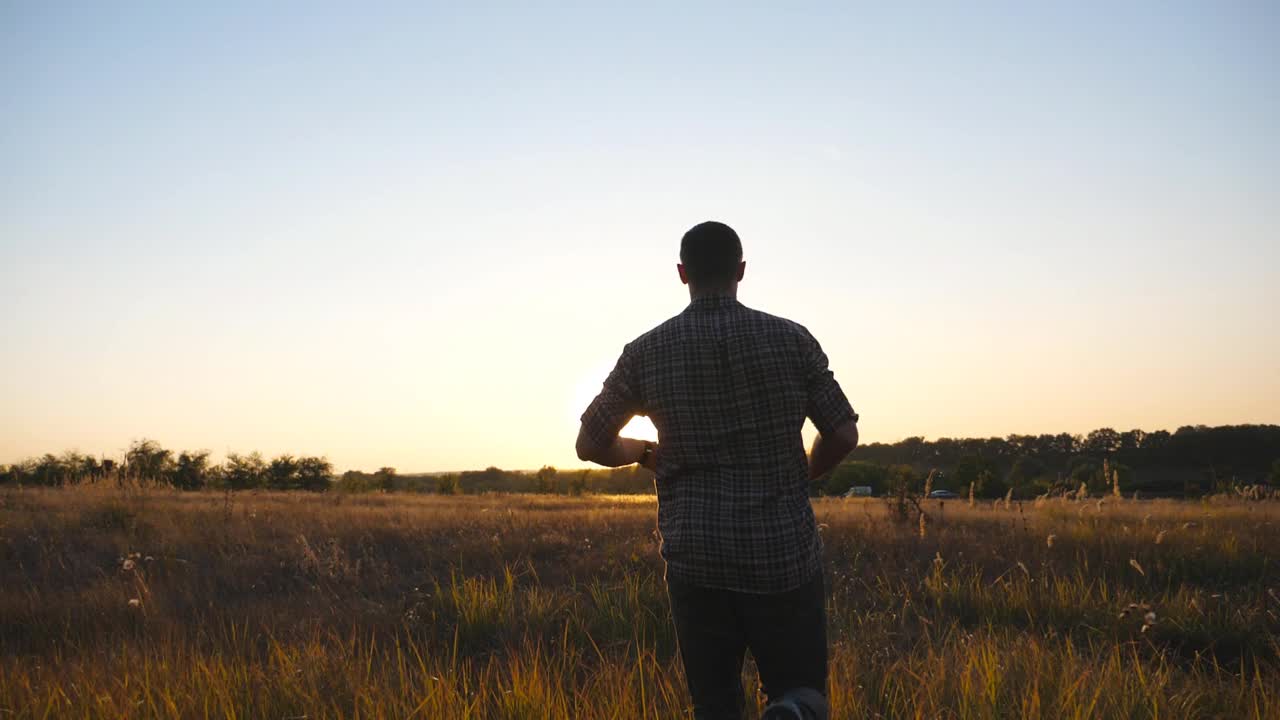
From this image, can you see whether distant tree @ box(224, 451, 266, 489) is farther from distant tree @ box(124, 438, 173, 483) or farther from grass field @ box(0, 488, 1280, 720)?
grass field @ box(0, 488, 1280, 720)

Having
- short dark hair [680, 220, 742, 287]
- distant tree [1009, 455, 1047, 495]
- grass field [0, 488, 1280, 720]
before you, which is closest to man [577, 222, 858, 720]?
short dark hair [680, 220, 742, 287]

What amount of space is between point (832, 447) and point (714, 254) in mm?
779

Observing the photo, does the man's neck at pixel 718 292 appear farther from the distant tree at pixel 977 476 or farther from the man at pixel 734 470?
the distant tree at pixel 977 476

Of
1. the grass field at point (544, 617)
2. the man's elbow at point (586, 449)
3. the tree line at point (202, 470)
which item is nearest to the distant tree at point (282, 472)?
the tree line at point (202, 470)

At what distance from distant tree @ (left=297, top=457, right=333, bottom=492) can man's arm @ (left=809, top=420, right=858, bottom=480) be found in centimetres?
5126

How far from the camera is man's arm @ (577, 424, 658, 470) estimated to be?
2.71 metres

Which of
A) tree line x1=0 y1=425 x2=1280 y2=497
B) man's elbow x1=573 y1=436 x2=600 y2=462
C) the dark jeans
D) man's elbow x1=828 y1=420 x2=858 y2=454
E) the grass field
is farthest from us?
tree line x1=0 y1=425 x2=1280 y2=497

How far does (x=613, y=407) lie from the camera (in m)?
2.78

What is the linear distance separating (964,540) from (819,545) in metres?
8.17

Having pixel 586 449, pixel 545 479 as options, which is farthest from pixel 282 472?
pixel 586 449

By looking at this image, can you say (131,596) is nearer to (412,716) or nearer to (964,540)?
(412,716)

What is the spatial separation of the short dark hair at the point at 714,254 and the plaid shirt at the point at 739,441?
4.1 inches

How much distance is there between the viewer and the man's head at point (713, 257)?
8.98 ft

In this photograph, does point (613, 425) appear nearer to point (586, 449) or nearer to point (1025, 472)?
point (586, 449)
